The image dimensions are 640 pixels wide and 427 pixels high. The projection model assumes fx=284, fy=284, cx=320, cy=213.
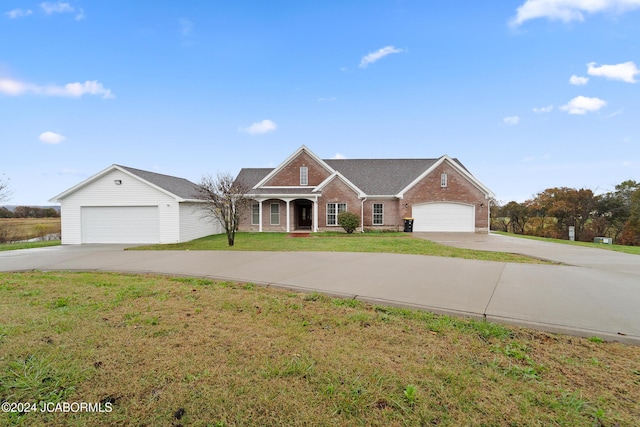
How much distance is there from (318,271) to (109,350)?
505 centimetres

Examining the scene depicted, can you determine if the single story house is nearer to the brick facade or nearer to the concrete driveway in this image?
the brick facade

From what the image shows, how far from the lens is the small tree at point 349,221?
2056 cm

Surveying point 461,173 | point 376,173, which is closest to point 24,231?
point 376,173

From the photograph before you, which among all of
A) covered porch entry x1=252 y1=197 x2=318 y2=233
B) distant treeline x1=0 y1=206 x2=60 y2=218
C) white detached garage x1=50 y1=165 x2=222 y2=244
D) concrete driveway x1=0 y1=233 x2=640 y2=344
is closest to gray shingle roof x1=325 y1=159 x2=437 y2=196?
covered porch entry x1=252 y1=197 x2=318 y2=233

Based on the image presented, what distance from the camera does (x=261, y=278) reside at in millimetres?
6973

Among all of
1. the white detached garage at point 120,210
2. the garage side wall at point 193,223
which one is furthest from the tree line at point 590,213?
the white detached garage at point 120,210

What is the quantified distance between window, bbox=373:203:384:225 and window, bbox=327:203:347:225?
2.71 m

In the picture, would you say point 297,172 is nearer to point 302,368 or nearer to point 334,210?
point 334,210

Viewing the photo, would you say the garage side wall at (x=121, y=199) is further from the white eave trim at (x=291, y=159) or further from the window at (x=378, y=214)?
the window at (x=378, y=214)

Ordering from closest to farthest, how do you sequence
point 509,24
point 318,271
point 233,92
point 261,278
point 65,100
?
point 261,278 → point 318,271 → point 509,24 → point 65,100 → point 233,92

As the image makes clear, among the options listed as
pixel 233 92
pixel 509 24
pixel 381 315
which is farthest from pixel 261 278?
pixel 233 92

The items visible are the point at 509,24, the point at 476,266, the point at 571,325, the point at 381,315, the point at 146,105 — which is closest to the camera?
the point at 571,325

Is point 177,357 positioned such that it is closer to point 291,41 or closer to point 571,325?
point 571,325

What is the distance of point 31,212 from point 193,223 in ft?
118
